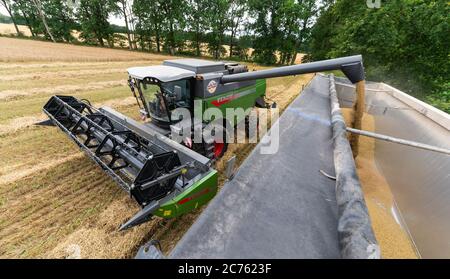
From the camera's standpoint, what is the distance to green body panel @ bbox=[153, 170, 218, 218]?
2516 millimetres

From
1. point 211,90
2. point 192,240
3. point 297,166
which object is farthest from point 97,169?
point 297,166

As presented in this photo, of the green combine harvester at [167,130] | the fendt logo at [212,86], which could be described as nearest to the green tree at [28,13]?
the green combine harvester at [167,130]

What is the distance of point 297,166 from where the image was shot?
3.36m

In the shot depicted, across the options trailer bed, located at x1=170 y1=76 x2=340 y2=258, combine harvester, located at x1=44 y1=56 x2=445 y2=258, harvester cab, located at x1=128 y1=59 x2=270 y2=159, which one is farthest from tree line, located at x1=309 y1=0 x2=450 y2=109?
harvester cab, located at x1=128 y1=59 x2=270 y2=159

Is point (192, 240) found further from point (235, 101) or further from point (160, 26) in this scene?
point (160, 26)

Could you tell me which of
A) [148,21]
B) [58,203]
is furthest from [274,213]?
[148,21]

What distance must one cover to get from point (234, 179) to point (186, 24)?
1283 inches

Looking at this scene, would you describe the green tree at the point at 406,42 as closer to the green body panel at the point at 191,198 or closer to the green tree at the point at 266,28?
the green body panel at the point at 191,198

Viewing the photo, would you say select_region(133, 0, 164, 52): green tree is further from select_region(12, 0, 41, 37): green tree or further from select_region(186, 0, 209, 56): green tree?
select_region(12, 0, 41, 37): green tree

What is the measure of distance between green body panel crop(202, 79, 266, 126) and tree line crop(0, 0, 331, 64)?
23925 mm

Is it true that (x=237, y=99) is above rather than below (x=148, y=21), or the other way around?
below

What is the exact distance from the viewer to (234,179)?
2924 millimetres

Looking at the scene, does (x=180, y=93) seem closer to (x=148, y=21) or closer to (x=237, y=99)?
(x=237, y=99)

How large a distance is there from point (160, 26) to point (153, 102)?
Answer: 3196 centimetres
